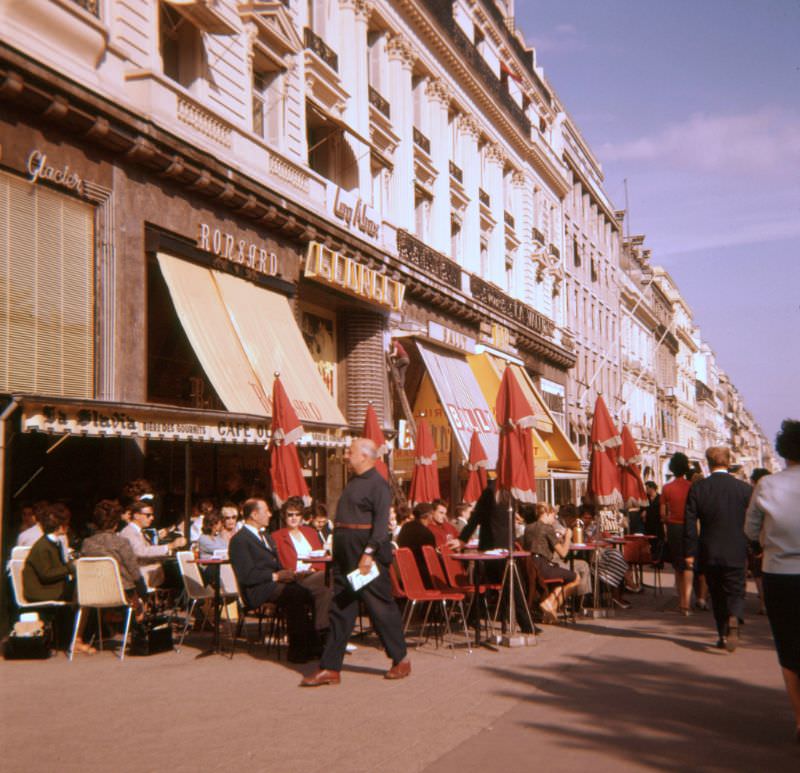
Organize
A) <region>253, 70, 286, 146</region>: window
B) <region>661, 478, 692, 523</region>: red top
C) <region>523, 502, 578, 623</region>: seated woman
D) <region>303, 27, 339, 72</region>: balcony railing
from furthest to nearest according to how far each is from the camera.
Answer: <region>303, 27, 339, 72</region>: balcony railing → <region>253, 70, 286, 146</region>: window → <region>661, 478, 692, 523</region>: red top → <region>523, 502, 578, 623</region>: seated woman

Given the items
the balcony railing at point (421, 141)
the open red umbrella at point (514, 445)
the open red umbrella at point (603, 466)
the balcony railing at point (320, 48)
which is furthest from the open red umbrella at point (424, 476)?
the balcony railing at point (421, 141)

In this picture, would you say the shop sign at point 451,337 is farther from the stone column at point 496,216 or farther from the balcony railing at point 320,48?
the balcony railing at point 320,48

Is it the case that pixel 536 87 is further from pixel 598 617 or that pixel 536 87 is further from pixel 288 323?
pixel 598 617

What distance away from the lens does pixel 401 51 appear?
1074 inches

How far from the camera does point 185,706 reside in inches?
319

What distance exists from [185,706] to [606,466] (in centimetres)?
862

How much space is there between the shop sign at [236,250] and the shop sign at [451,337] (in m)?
8.62

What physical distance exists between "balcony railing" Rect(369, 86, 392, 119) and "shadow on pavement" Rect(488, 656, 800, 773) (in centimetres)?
1782

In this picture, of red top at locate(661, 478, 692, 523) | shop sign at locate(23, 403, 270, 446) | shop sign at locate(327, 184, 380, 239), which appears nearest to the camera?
shop sign at locate(23, 403, 270, 446)

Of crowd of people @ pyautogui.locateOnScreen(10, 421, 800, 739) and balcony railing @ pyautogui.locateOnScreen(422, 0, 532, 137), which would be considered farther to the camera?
balcony railing @ pyautogui.locateOnScreen(422, 0, 532, 137)

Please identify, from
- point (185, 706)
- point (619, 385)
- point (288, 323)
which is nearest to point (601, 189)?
point (619, 385)

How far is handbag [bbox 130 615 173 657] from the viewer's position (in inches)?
434

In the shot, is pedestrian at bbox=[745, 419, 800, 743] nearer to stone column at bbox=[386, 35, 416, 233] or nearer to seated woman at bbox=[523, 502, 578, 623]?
seated woman at bbox=[523, 502, 578, 623]

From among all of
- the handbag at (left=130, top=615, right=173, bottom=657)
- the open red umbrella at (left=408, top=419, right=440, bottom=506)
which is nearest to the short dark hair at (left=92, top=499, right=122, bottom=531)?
the handbag at (left=130, top=615, right=173, bottom=657)
